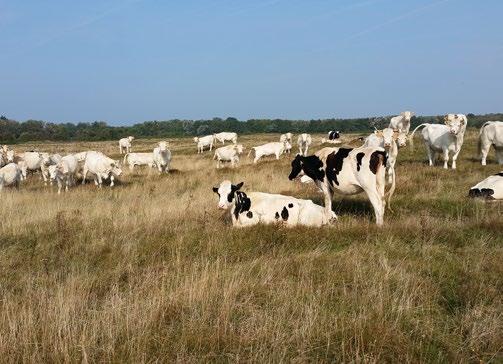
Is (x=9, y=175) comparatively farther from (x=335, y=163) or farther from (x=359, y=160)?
(x=359, y=160)

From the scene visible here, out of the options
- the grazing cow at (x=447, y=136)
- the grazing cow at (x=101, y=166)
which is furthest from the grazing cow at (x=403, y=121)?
the grazing cow at (x=101, y=166)

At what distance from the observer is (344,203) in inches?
502

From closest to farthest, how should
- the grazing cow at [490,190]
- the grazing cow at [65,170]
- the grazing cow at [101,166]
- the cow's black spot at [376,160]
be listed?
the cow's black spot at [376,160], the grazing cow at [490,190], the grazing cow at [65,170], the grazing cow at [101,166]

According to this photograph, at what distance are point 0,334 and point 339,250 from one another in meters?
5.27

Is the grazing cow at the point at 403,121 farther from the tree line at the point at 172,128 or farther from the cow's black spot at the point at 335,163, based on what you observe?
the tree line at the point at 172,128

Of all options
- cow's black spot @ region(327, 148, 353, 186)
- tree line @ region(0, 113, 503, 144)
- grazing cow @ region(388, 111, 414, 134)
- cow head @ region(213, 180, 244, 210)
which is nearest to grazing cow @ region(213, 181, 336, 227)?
cow head @ region(213, 180, 244, 210)

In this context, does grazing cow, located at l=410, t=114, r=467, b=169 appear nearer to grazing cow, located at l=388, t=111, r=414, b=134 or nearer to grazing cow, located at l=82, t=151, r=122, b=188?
grazing cow, located at l=388, t=111, r=414, b=134

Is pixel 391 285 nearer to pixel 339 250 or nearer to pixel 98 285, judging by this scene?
pixel 339 250

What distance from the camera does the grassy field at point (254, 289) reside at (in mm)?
4387

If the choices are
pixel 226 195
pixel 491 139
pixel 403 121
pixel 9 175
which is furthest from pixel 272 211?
pixel 403 121

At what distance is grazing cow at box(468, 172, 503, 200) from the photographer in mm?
11967

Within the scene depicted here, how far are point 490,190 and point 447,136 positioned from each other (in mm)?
7634

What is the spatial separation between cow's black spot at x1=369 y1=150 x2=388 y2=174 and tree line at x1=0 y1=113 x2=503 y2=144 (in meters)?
105

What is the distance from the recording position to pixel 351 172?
1060 cm
